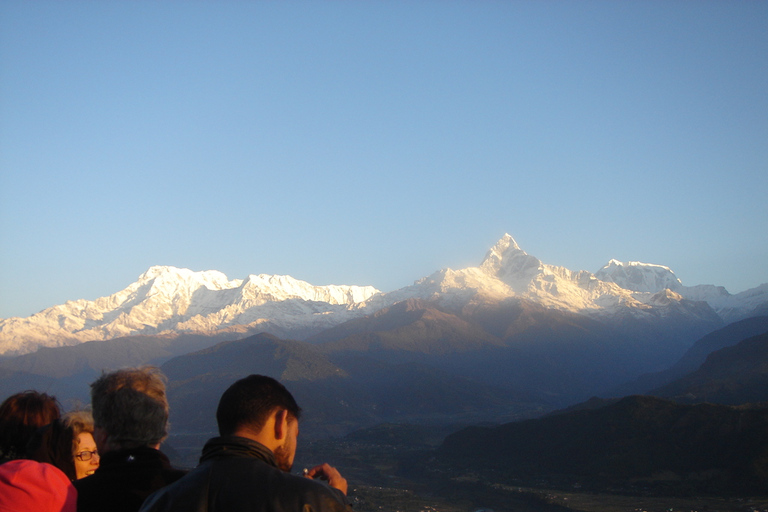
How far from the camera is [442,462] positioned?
357ft

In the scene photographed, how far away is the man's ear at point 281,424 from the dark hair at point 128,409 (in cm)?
179

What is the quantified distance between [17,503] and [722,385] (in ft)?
524

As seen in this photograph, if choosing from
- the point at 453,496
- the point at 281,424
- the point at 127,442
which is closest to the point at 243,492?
the point at 281,424

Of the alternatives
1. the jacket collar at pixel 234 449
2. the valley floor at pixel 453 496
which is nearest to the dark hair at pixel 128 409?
the jacket collar at pixel 234 449

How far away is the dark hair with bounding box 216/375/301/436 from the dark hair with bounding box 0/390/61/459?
12.5 feet

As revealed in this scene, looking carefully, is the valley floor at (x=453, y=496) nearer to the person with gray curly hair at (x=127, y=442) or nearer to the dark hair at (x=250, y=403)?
the person with gray curly hair at (x=127, y=442)

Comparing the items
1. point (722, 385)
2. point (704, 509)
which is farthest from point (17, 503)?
point (722, 385)

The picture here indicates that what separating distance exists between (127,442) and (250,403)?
6.05ft

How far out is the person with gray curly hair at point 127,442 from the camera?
5941 mm

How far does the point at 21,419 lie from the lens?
774 centimetres

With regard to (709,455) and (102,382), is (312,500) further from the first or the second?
Result: (709,455)

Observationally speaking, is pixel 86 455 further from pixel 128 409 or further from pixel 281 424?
pixel 281 424

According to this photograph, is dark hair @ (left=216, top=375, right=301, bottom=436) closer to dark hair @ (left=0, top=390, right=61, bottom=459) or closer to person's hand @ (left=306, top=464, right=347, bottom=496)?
person's hand @ (left=306, top=464, right=347, bottom=496)

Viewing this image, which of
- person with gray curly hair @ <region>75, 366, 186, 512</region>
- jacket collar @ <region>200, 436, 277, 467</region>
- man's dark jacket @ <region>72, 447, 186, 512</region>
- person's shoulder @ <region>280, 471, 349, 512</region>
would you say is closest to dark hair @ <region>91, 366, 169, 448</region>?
person with gray curly hair @ <region>75, 366, 186, 512</region>
